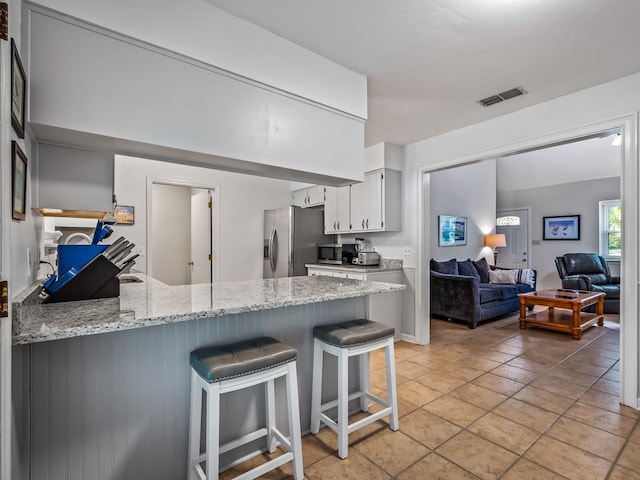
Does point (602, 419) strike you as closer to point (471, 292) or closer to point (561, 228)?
point (471, 292)

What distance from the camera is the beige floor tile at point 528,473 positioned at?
1.73m

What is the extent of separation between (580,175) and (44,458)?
8814 mm

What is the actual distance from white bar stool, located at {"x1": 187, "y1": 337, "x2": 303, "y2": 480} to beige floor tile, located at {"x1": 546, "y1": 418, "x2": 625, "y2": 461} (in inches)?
66.1

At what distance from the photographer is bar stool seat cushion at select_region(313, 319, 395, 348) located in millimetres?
1922

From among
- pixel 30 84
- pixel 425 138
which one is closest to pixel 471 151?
pixel 425 138

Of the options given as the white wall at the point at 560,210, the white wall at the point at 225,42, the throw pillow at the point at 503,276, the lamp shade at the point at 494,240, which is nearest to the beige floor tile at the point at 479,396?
the white wall at the point at 225,42

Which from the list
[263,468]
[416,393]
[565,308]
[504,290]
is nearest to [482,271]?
[504,290]

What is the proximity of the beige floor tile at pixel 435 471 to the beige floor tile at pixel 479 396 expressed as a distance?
0.81 meters

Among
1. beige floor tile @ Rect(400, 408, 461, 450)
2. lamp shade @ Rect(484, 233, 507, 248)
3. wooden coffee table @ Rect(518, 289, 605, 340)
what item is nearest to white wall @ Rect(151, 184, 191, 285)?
beige floor tile @ Rect(400, 408, 461, 450)

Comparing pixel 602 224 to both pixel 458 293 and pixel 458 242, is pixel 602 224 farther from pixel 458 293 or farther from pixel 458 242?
pixel 458 293

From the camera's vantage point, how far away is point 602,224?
21.5 feet

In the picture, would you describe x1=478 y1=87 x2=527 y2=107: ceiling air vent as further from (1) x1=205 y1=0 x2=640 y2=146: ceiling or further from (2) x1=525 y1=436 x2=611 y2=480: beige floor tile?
(2) x1=525 y1=436 x2=611 y2=480: beige floor tile

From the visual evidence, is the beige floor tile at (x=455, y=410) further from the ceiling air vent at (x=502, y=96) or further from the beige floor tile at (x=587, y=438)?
the ceiling air vent at (x=502, y=96)

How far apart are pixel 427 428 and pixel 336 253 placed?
283cm
